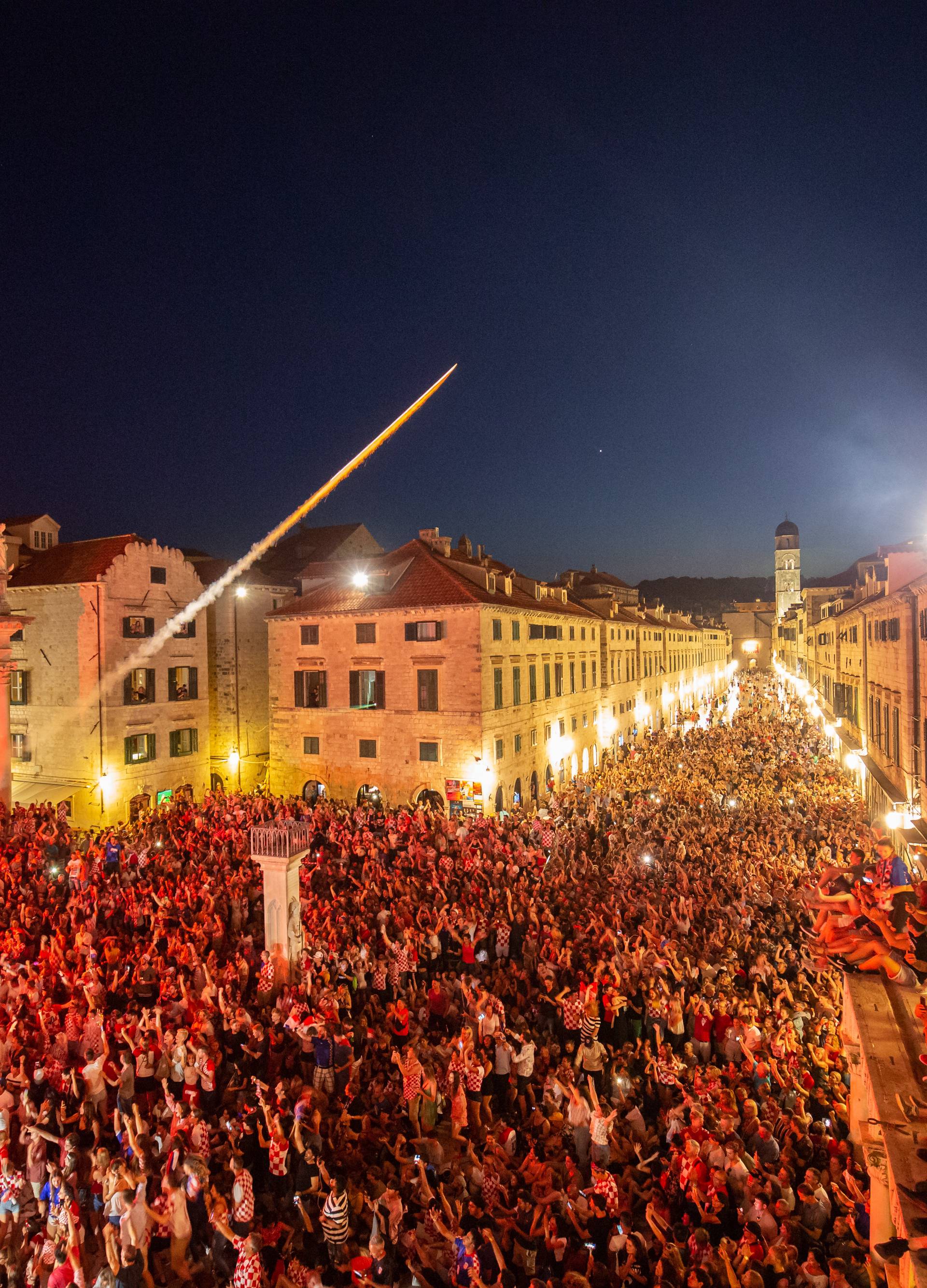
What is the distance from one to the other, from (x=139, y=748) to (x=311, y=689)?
747 cm

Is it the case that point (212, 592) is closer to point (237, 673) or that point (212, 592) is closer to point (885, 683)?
point (237, 673)

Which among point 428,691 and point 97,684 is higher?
point 97,684

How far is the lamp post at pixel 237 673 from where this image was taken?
3488cm

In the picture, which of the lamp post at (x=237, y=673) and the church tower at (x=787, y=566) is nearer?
the lamp post at (x=237, y=673)

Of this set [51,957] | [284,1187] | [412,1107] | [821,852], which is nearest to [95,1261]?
[284,1187]

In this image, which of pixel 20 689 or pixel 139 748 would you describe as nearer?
pixel 139 748

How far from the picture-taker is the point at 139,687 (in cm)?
3072

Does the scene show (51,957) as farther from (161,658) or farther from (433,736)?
(161,658)

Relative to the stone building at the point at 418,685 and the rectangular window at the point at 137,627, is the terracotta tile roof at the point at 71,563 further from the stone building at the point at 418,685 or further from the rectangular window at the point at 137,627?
the stone building at the point at 418,685

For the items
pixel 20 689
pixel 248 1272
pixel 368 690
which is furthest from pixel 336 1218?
pixel 20 689

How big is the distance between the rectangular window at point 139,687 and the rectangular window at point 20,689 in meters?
4.49

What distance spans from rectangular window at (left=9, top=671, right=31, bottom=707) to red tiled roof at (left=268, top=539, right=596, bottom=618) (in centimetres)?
1040

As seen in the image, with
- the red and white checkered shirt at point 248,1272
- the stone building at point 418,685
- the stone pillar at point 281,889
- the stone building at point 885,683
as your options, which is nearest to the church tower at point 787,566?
the stone building at point 885,683

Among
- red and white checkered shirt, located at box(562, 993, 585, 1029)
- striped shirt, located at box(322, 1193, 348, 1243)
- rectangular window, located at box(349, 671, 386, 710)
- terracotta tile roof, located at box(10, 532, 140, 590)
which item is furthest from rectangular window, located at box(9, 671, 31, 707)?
striped shirt, located at box(322, 1193, 348, 1243)
